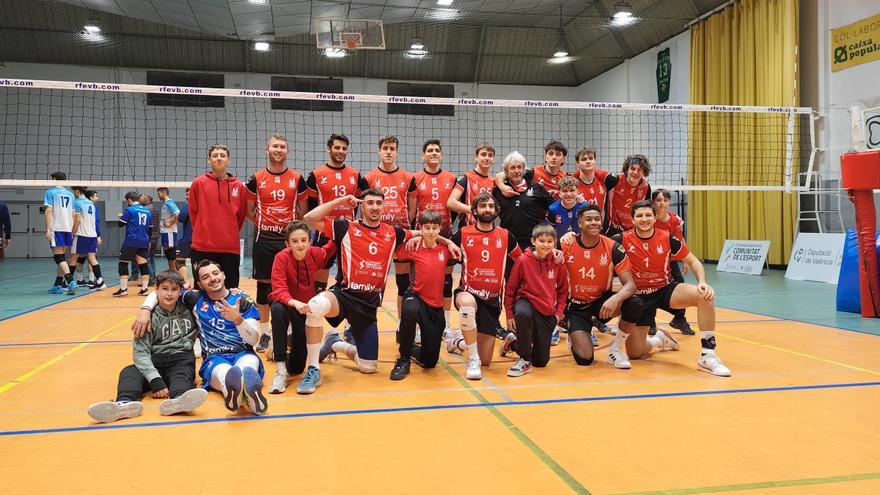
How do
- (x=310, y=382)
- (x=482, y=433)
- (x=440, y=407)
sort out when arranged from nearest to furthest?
(x=482, y=433)
(x=440, y=407)
(x=310, y=382)

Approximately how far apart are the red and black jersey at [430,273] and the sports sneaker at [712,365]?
6.91ft

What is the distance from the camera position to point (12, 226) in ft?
69.8

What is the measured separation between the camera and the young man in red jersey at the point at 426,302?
4.46 m

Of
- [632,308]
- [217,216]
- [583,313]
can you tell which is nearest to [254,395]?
[217,216]

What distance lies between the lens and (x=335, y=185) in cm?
538

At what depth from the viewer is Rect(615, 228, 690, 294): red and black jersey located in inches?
188

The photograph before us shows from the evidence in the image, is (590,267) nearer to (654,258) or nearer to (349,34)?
(654,258)

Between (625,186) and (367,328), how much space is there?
3.17m

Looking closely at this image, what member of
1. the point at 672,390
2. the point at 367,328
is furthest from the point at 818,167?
the point at 367,328

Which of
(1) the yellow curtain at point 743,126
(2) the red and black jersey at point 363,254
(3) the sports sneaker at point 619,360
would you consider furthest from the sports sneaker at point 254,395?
(1) the yellow curtain at point 743,126

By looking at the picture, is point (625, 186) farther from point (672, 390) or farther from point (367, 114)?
point (367, 114)

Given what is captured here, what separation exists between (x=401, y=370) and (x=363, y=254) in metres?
0.96

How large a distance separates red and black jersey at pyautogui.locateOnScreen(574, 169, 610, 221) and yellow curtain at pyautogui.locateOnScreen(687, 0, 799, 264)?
895cm

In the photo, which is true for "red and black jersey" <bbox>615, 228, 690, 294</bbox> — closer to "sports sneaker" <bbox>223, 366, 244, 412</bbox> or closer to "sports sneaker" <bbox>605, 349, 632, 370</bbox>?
"sports sneaker" <bbox>605, 349, 632, 370</bbox>
